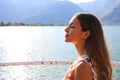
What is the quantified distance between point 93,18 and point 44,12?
592 feet

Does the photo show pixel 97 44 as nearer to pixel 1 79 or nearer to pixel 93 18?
pixel 93 18

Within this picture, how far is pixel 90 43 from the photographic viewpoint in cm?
156

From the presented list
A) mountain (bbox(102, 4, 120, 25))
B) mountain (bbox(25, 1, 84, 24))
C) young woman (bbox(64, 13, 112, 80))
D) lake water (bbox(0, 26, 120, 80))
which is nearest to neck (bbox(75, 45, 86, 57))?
young woman (bbox(64, 13, 112, 80))

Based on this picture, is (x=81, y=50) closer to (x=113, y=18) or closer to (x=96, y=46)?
(x=96, y=46)

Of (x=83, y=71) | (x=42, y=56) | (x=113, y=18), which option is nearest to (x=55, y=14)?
(x=113, y=18)

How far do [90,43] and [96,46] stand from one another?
0.03 meters

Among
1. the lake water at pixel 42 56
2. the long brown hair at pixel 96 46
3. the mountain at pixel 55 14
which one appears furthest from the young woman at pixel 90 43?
the mountain at pixel 55 14

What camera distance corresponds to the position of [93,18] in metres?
1.58

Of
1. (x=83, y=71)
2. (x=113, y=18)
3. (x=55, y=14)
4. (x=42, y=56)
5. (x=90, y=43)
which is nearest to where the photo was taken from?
(x=83, y=71)

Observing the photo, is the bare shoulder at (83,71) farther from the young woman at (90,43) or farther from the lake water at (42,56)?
the lake water at (42,56)

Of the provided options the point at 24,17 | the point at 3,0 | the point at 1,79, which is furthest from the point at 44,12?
the point at 1,79

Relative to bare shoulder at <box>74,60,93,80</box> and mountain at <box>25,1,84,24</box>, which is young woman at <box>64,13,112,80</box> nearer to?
bare shoulder at <box>74,60,93,80</box>

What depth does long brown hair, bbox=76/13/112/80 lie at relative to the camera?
1.55 m

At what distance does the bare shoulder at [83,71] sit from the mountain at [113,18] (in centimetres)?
13701
